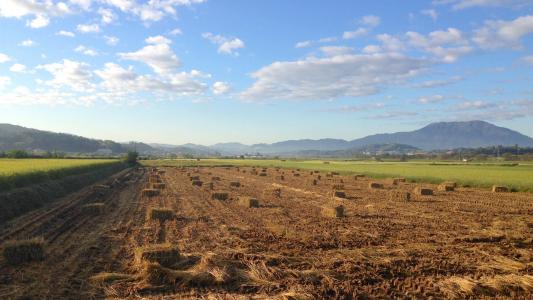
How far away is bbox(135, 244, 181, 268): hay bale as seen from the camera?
1029cm

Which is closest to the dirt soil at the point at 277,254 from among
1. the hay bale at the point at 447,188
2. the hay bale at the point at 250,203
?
the hay bale at the point at 250,203

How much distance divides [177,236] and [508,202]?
67.5ft

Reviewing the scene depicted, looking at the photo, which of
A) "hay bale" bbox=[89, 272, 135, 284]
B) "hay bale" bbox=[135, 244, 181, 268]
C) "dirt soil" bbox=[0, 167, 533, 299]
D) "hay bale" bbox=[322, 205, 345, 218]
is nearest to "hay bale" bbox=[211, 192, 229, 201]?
"dirt soil" bbox=[0, 167, 533, 299]

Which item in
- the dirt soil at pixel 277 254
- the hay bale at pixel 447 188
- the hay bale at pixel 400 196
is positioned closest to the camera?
the dirt soil at pixel 277 254

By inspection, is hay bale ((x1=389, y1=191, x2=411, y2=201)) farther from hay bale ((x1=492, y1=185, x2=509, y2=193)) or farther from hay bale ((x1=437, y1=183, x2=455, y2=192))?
hay bale ((x1=492, y1=185, x2=509, y2=193))

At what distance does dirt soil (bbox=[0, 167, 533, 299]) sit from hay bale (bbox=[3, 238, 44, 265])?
304mm

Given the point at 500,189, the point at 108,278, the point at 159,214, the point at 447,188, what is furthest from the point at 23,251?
the point at 500,189

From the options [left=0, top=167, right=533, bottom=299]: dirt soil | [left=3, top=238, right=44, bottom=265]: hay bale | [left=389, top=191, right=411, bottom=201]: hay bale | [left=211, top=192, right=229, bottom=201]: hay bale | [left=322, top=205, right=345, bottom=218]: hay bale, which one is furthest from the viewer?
[left=389, top=191, right=411, bottom=201]: hay bale

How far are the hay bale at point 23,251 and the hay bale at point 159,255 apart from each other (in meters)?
2.67

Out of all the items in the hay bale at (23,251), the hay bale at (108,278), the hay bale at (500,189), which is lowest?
the hay bale at (500,189)

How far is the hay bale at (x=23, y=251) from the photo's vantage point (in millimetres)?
10852

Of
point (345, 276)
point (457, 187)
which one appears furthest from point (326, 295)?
point (457, 187)

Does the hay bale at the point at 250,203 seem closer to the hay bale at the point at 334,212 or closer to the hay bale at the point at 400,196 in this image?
the hay bale at the point at 334,212

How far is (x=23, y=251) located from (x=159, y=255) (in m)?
3.51
